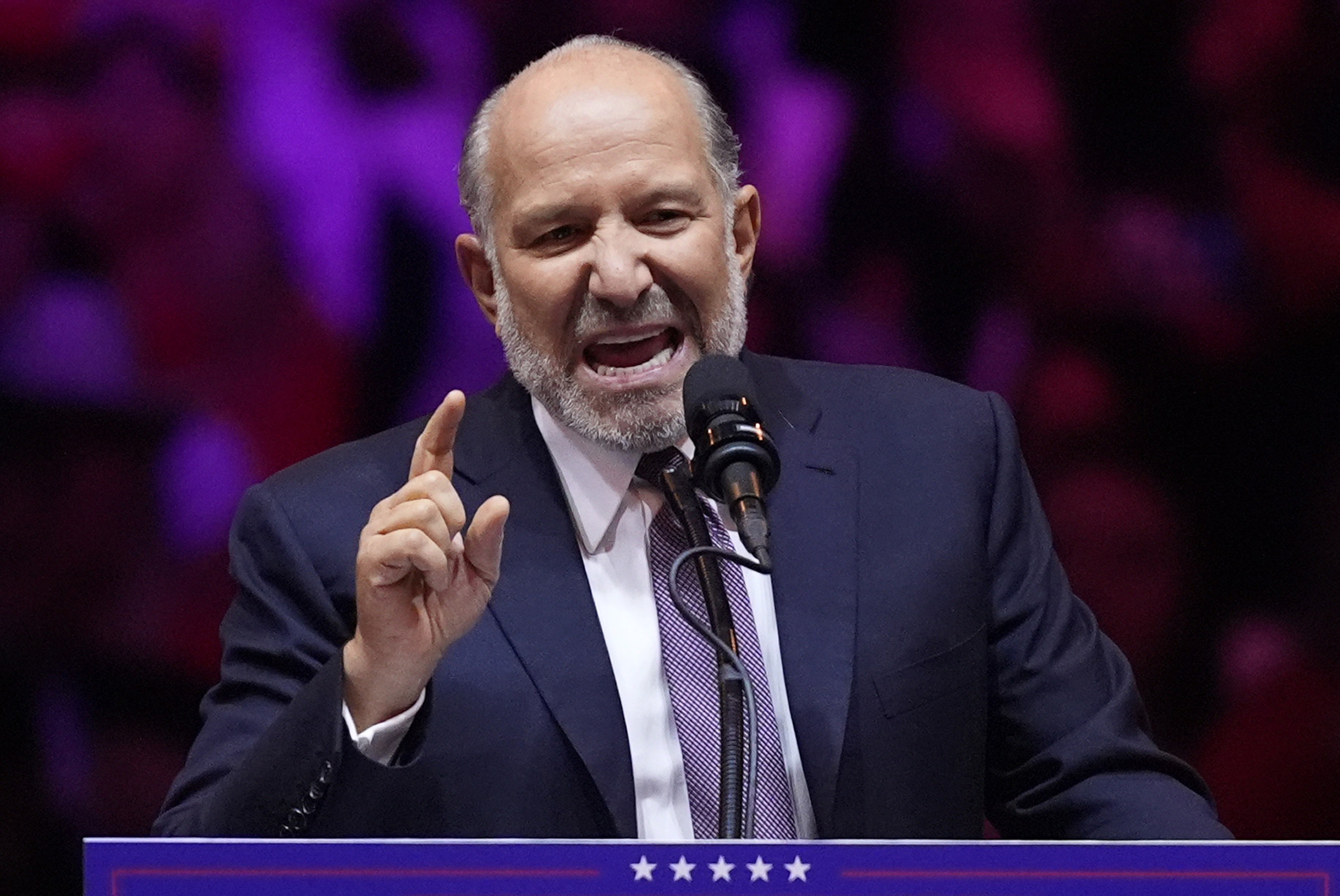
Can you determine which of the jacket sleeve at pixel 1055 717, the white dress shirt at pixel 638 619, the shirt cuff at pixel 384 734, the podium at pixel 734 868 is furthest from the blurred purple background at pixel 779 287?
the podium at pixel 734 868

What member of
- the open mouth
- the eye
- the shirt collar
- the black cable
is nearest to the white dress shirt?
the shirt collar

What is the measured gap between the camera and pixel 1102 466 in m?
2.63

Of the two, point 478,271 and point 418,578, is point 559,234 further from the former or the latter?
point 418,578

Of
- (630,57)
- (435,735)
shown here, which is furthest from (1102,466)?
(435,735)

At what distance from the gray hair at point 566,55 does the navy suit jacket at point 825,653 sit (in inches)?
9.1

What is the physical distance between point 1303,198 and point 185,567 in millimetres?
1744

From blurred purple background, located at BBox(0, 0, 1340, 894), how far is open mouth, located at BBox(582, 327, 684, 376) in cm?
65

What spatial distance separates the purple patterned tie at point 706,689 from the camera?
1794mm

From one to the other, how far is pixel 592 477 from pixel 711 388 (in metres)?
0.51

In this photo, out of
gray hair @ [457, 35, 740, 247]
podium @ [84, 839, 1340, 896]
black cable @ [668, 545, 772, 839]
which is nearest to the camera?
podium @ [84, 839, 1340, 896]

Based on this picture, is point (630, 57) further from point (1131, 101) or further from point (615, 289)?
point (1131, 101)

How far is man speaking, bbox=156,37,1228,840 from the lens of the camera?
5.98 feet

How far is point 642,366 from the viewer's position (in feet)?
6.43

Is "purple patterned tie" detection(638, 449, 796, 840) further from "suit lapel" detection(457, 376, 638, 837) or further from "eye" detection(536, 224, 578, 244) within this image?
"eye" detection(536, 224, 578, 244)
